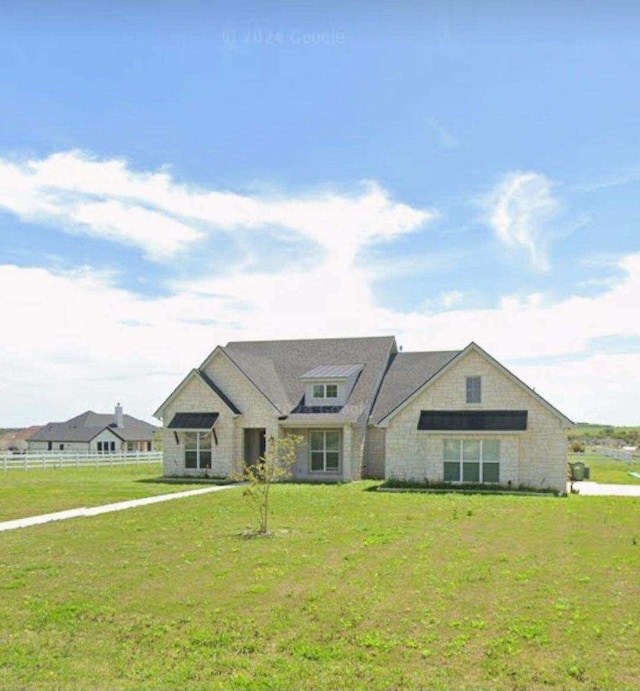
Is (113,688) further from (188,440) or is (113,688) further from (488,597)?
(188,440)

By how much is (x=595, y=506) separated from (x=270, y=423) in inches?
595

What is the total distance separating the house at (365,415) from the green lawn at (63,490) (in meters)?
3.63

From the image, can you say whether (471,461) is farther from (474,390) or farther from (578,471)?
(578,471)

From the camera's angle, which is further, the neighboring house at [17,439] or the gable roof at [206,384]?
the neighboring house at [17,439]

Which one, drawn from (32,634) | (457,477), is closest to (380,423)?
(457,477)

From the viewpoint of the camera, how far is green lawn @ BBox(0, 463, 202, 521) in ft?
74.2

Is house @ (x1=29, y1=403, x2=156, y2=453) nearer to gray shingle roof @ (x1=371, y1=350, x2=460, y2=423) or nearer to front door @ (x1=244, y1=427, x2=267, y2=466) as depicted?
front door @ (x1=244, y1=427, x2=267, y2=466)

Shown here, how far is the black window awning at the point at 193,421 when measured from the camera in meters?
32.9

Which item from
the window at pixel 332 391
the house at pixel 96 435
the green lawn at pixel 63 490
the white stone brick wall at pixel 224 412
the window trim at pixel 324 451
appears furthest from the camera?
the house at pixel 96 435

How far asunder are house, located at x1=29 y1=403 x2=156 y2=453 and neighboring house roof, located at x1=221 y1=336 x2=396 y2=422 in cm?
3976

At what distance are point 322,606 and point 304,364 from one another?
1079 inches

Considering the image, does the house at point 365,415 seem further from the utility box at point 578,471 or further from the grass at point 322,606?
the grass at point 322,606

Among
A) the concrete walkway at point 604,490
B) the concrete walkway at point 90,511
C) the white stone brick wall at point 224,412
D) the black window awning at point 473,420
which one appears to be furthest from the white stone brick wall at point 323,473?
the concrete walkway at point 604,490

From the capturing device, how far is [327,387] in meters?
34.5
